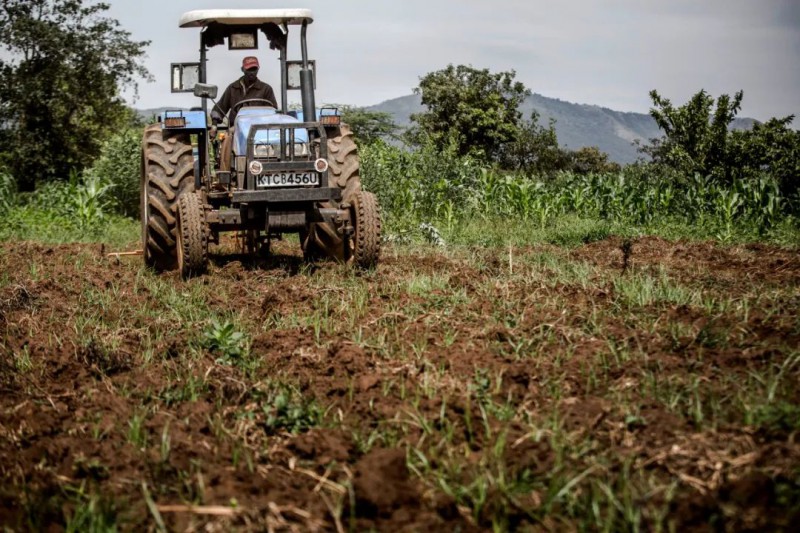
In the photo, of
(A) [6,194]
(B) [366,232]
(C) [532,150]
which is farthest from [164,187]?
(C) [532,150]

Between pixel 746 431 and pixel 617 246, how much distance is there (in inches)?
333

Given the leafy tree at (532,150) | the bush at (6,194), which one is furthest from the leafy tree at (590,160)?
the bush at (6,194)

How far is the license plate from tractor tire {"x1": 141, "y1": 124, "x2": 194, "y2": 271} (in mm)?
984

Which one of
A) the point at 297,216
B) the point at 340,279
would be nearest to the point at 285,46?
the point at 297,216

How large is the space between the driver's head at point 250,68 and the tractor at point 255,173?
0.81ft

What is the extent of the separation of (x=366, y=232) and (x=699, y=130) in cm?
4448

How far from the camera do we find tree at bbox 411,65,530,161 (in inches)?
2601

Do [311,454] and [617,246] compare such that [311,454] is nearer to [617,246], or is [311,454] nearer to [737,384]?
[737,384]

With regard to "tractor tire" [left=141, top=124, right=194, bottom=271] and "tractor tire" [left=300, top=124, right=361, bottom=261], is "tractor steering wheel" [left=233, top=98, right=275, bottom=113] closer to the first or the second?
"tractor tire" [left=141, top=124, right=194, bottom=271]

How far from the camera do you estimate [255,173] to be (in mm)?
7875

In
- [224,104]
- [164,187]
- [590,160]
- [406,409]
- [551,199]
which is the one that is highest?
[590,160]

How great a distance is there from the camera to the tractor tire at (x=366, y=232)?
807 cm

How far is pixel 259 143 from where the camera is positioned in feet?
Answer: 26.7

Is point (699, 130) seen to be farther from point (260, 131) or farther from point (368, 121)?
point (260, 131)
